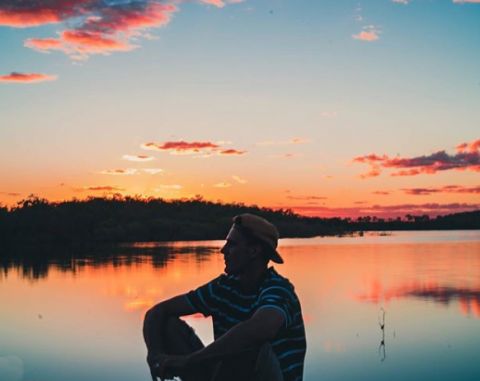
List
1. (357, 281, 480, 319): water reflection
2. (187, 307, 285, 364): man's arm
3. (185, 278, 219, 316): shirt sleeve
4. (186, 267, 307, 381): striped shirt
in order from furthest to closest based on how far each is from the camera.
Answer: (357, 281, 480, 319): water reflection
(185, 278, 219, 316): shirt sleeve
(186, 267, 307, 381): striped shirt
(187, 307, 285, 364): man's arm

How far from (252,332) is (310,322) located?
54.5 ft

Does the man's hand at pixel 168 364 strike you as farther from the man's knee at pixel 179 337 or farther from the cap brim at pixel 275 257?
the cap brim at pixel 275 257

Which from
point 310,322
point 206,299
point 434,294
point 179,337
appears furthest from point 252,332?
point 434,294

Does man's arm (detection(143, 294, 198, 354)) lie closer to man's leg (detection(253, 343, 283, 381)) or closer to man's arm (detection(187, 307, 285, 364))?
man's arm (detection(187, 307, 285, 364))

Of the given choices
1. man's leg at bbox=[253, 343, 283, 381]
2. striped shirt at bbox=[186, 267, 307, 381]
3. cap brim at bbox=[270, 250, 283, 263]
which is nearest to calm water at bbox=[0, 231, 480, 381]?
striped shirt at bbox=[186, 267, 307, 381]

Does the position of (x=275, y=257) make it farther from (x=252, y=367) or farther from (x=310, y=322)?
(x=310, y=322)

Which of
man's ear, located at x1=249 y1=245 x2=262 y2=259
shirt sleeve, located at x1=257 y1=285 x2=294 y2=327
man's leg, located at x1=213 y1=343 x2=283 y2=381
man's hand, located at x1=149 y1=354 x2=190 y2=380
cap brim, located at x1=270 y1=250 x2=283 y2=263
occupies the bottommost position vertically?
man's hand, located at x1=149 y1=354 x2=190 y2=380

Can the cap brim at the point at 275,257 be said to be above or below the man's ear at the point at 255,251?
below

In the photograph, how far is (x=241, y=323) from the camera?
8.90 ft

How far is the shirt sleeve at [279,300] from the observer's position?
9.07ft

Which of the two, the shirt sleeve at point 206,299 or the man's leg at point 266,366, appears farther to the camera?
the shirt sleeve at point 206,299

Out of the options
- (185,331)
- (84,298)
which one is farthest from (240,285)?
(84,298)

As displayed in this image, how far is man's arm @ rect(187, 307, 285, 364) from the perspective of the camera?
268cm

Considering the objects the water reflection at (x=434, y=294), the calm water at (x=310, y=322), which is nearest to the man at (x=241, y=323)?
the calm water at (x=310, y=322)
